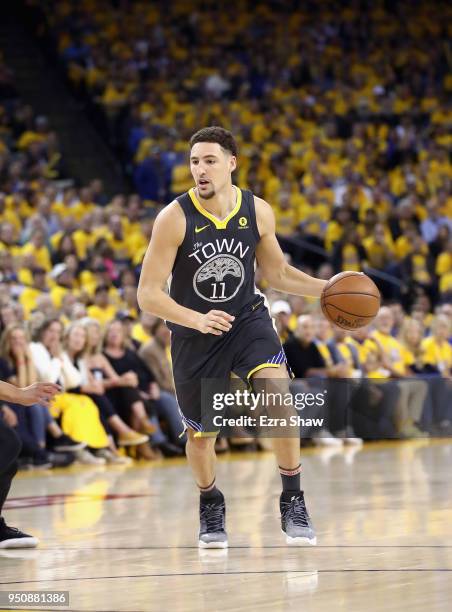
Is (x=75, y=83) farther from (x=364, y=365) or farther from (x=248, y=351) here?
(x=248, y=351)

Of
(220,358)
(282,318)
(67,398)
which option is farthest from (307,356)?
(220,358)

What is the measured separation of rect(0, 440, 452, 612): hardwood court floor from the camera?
5.01 m

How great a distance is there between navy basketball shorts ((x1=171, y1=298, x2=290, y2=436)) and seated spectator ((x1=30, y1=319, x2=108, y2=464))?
203 inches

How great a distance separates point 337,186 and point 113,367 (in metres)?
8.15

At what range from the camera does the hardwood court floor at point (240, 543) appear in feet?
16.5

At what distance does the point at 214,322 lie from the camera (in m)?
5.99

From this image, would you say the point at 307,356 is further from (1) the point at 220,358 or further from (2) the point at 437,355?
(1) the point at 220,358

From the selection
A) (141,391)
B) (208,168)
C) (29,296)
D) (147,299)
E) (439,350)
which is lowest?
(147,299)

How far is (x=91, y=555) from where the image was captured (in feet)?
20.4

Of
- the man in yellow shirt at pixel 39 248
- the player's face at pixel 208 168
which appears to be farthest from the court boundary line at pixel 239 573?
the man in yellow shirt at pixel 39 248

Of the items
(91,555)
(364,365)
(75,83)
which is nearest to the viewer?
(91,555)

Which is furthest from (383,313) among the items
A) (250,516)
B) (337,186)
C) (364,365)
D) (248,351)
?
(248,351)

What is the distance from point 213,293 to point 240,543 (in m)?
1.28

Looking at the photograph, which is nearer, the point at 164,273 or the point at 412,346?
the point at 164,273
